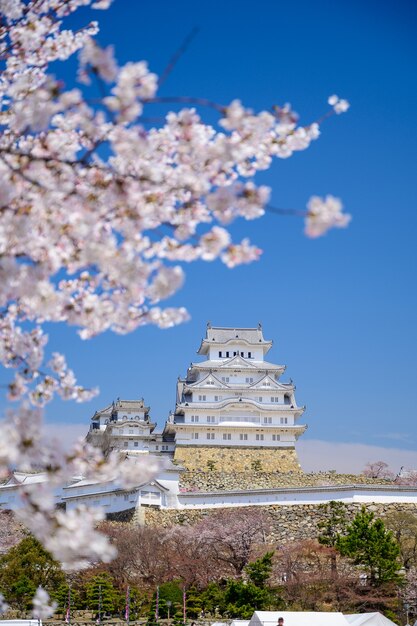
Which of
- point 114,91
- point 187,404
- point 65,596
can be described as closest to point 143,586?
point 65,596

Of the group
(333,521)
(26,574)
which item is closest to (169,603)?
(26,574)

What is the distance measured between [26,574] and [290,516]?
35.3 ft

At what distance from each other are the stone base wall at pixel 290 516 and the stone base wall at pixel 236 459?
5.99 metres

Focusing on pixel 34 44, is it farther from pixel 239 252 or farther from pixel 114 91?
pixel 239 252

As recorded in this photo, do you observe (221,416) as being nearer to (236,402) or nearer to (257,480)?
(236,402)

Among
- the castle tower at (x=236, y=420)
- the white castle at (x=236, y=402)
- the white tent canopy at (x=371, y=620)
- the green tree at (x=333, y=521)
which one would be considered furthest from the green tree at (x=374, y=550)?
the white castle at (x=236, y=402)

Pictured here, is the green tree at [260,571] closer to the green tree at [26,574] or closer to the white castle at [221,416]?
the green tree at [26,574]

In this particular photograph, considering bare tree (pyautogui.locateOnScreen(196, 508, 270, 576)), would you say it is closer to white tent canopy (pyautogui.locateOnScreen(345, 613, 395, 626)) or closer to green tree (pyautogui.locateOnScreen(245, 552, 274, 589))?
green tree (pyautogui.locateOnScreen(245, 552, 274, 589))

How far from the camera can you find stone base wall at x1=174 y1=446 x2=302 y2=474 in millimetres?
37250

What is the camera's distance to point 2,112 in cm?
529

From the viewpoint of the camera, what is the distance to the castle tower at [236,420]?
37.8 metres

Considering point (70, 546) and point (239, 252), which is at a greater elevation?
point (239, 252)

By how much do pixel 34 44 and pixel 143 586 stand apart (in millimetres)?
22303

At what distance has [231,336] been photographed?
44281mm
